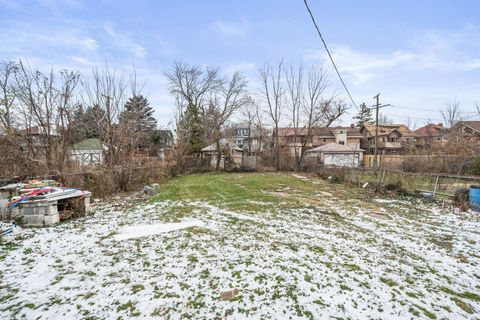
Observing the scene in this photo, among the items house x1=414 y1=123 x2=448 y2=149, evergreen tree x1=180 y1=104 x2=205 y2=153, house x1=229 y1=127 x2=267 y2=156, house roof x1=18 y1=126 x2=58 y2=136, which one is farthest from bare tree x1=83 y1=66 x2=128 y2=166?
house x1=414 y1=123 x2=448 y2=149

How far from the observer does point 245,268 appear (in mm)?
Result: 2688

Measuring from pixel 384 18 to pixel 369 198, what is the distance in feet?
18.2

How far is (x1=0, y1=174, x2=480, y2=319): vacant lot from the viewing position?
200cm

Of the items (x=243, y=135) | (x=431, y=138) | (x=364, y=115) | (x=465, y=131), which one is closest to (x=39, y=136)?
(x=243, y=135)

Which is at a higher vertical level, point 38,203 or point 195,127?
point 195,127

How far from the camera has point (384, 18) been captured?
6098 millimetres

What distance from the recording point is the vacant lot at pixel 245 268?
2.00 meters

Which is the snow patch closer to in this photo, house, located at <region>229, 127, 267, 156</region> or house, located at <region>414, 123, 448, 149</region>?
house, located at <region>229, 127, 267, 156</region>

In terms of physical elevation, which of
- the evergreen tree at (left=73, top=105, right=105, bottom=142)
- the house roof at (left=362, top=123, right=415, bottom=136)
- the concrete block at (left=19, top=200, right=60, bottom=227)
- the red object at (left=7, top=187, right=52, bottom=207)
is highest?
the house roof at (left=362, top=123, right=415, bottom=136)

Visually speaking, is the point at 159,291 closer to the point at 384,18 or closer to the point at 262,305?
the point at 262,305

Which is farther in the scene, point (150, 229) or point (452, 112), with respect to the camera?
point (452, 112)

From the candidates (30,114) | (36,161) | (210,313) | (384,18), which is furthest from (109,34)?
(210,313)

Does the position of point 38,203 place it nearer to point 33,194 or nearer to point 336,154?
point 33,194

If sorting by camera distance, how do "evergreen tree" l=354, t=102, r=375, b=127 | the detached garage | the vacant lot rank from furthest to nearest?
"evergreen tree" l=354, t=102, r=375, b=127, the detached garage, the vacant lot
